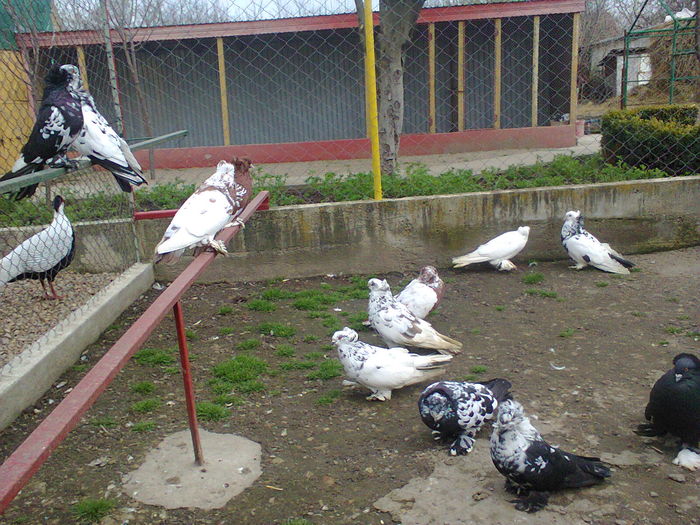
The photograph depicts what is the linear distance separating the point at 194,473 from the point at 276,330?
1702 millimetres

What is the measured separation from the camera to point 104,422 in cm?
350

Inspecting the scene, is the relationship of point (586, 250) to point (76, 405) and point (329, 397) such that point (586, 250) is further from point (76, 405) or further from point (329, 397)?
point (76, 405)

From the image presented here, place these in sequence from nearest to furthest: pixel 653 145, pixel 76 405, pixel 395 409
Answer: pixel 76 405 → pixel 395 409 → pixel 653 145

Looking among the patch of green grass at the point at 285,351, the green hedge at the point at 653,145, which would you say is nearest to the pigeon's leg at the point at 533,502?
the patch of green grass at the point at 285,351

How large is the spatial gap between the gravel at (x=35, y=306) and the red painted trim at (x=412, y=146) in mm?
5224

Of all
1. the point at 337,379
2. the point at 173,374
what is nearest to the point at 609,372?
the point at 337,379

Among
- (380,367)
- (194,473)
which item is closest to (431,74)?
(380,367)

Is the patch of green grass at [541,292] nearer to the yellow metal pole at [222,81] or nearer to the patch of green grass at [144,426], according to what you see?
the patch of green grass at [144,426]

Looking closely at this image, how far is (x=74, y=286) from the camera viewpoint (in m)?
5.34

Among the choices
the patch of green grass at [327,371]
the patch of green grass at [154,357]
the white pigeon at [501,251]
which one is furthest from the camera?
the white pigeon at [501,251]

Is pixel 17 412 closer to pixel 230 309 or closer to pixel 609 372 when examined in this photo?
pixel 230 309

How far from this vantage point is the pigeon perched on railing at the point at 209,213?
347cm

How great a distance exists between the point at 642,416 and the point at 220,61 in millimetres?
8653

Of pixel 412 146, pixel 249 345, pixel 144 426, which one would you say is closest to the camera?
pixel 144 426
